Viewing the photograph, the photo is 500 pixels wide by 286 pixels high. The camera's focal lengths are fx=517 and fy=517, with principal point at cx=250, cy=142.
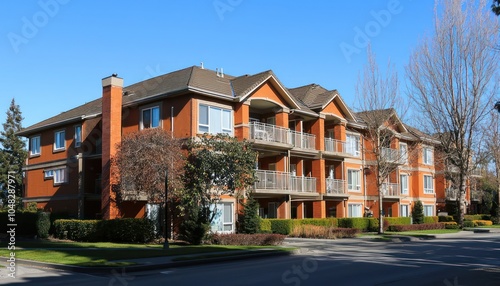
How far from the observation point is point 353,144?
1766 inches

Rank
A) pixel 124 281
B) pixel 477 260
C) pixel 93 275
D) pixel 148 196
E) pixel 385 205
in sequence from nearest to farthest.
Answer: pixel 124 281 → pixel 93 275 → pixel 477 260 → pixel 148 196 → pixel 385 205

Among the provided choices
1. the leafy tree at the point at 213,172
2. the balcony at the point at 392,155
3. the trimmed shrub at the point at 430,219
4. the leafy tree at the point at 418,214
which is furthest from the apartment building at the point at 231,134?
the trimmed shrub at the point at 430,219

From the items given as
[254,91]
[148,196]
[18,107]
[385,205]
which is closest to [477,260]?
[148,196]

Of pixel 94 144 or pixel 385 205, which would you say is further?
pixel 385 205

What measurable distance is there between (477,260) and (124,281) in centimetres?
1243

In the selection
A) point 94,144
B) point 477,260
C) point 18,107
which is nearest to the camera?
point 477,260

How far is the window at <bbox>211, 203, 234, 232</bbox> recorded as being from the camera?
98.6 ft

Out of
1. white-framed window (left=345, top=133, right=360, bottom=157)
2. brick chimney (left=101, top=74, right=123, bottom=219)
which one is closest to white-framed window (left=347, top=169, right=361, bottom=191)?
white-framed window (left=345, top=133, right=360, bottom=157)

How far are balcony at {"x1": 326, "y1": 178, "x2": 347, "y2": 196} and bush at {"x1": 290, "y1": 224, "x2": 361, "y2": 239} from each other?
20.5 feet

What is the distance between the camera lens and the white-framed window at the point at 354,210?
4325 cm

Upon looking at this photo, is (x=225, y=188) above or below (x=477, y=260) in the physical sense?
above

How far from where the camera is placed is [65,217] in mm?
32312

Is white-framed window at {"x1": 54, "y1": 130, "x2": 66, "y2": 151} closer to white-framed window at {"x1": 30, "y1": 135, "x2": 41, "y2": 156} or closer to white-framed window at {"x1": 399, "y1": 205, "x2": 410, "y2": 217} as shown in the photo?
white-framed window at {"x1": 30, "y1": 135, "x2": 41, "y2": 156}

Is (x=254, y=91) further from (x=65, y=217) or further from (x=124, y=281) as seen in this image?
(x=124, y=281)
